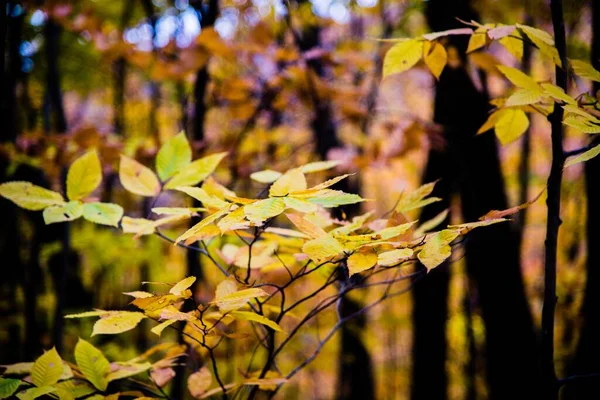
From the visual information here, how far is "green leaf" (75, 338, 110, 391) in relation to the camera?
99cm

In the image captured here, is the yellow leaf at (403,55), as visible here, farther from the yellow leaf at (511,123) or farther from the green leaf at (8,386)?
the green leaf at (8,386)

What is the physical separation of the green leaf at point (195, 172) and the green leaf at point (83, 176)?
205mm

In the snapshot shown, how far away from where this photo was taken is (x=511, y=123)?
1.21m

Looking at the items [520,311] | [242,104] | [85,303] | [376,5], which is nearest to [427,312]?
[520,311]

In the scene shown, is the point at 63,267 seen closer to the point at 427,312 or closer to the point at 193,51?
the point at 193,51

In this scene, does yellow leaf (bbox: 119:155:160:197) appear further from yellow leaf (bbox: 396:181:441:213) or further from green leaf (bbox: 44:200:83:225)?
yellow leaf (bbox: 396:181:441:213)

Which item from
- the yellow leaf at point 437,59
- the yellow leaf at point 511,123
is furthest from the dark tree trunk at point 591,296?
the yellow leaf at point 437,59

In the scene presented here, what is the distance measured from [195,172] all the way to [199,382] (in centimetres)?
58

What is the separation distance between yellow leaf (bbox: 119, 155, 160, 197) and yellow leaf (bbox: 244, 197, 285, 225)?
544 mm

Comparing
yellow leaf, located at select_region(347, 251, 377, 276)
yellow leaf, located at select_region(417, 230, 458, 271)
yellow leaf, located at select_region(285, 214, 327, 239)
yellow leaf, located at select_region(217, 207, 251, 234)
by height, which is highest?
yellow leaf, located at select_region(217, 207, 251, 234)

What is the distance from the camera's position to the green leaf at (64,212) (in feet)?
3.39

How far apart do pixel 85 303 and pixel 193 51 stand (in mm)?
3370

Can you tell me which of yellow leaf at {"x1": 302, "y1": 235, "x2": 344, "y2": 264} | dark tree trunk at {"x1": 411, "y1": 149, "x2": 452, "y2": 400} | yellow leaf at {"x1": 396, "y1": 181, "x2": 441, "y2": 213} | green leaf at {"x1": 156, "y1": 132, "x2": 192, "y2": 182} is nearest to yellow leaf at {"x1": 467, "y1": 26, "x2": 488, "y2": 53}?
yellow leaf at {"x1": 396, "y1": 181, "x2": 441, "y2": 213}

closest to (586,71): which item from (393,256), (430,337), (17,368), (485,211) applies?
(393,256)
